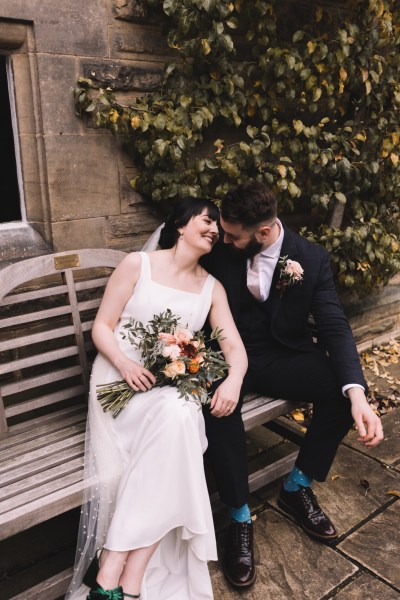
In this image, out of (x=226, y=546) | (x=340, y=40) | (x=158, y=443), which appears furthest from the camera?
(x=340, y=40)

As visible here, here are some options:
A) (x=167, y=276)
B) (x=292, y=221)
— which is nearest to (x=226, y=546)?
(x=167, y=276)

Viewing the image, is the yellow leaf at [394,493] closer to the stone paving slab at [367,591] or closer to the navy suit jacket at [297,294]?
the stone paving slab at [367,591]

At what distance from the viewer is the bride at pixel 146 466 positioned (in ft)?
7.34

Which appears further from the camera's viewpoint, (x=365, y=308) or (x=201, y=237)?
(x=365, y=308)

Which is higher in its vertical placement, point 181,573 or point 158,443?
point 158,443

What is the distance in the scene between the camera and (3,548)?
110 inches

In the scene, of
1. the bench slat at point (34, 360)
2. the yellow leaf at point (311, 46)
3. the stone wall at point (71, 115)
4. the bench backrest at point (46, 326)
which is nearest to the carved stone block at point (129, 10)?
the stone wall at point (71, 115)

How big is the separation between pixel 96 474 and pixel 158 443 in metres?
0.31

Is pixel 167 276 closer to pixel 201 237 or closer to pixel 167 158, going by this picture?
pixel 201 237

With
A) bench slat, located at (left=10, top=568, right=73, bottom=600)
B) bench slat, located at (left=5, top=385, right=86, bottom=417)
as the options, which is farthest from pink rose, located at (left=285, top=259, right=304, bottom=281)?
bench slat, located at (left=10, top=568, right=73, bottom=600)

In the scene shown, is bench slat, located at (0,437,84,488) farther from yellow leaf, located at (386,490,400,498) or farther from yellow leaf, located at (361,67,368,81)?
yellow leaf, located at (361,67,368,81)

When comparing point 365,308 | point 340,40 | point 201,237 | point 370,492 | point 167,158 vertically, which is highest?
point 340,40

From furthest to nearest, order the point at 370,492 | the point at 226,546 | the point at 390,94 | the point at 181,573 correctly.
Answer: the point at 390,94 < the point at 370,492 < the point at 226,546 < the point at 181,573

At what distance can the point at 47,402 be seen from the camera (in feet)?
9.25
